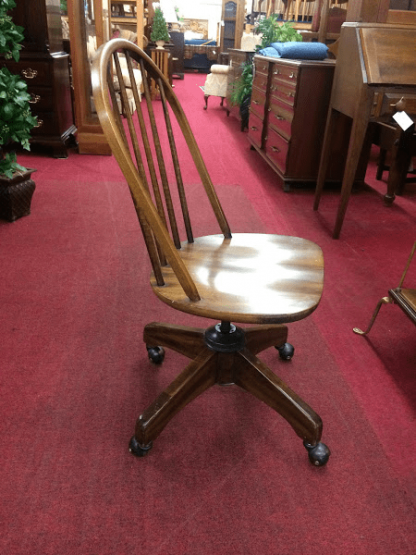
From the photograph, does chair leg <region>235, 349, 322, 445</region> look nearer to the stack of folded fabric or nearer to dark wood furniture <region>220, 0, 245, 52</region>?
the stack of folded fabric

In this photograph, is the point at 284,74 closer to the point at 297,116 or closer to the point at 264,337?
the point at 297,116

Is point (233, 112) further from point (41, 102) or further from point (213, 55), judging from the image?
point (213, 55)

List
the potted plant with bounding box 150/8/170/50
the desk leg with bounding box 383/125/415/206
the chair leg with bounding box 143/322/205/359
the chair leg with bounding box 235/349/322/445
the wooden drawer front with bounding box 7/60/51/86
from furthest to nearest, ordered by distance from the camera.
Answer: the potted plant with bounding box 150/8/170/50
the wooden drawer front with bounding box 7/60/51/86
the desk leg with bounding box 383/125/415/206
the chair leg with bounding box 143/322/205/359
the chair leg with bounding box 235/349/322/445

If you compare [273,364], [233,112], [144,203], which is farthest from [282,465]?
[233,112]

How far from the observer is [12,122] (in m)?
2.34

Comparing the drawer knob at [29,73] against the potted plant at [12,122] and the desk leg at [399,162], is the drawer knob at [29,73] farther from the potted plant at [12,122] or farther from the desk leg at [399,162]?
the desk leg at [399,162]

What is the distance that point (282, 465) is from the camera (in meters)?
1.20

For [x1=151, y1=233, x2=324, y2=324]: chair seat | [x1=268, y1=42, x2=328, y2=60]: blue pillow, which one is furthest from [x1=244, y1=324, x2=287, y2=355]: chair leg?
[x1=268, y1=42, x2=328, y2=60]: blue pillow

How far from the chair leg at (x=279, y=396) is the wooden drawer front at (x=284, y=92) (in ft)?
7.64

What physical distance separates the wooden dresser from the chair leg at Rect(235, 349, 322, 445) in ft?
7.39

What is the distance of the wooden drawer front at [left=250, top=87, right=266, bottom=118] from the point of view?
12.7 feet

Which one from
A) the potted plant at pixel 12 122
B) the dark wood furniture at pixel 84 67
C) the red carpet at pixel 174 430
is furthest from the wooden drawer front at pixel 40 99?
the red carpet at pixel 174 430

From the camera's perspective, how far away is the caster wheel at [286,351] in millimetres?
1593

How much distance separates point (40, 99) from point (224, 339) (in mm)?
3093
